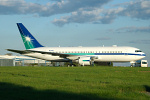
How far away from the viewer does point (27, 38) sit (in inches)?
2076

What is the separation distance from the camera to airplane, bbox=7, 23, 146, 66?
48.1 meters

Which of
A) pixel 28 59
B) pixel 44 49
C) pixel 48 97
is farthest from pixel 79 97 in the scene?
pixel 28 59

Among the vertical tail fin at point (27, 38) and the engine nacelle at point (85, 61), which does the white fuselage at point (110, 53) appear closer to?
the engine nacelle at point (85, 61)

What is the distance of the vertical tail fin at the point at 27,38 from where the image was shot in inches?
2078

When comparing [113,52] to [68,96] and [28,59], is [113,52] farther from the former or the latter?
[28,59]

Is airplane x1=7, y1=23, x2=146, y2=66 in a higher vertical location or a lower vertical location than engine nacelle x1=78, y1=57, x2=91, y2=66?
higher

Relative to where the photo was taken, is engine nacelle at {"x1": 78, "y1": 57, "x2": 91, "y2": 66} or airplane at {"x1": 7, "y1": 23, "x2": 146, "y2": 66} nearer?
engine nacelle at {"x1": 78, "y1": 57, "x2": 91, "y2": 66}

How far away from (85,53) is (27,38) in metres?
13.1

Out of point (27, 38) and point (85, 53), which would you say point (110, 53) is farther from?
point (27, 38)

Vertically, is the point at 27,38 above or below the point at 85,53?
above

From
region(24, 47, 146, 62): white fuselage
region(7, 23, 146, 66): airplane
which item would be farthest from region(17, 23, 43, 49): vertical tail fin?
region(24, 47, 146, 62): white fuselage

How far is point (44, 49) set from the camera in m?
52.6

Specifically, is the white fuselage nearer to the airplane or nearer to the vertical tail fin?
the airplane

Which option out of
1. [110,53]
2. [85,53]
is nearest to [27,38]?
[85,53]
